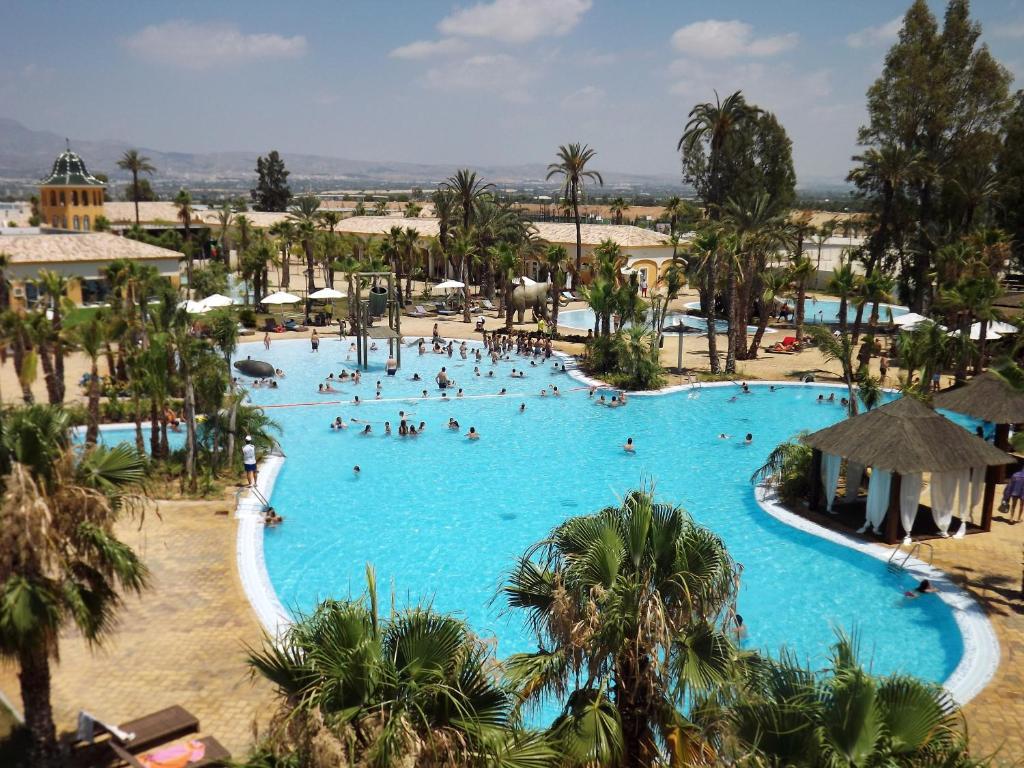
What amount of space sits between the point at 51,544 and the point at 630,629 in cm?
502

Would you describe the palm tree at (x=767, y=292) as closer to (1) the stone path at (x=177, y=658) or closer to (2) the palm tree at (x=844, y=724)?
(1) the stone path at (x=177, y=658)

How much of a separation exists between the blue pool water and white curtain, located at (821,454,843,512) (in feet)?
4.34

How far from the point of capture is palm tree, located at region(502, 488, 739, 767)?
275 inches

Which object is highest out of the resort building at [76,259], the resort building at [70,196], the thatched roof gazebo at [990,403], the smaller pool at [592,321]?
the resort building at [70,196]

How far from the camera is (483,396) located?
3081 cm

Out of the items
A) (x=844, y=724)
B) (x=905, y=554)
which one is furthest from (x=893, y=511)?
(x=844, y=724)

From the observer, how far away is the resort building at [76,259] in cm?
3988

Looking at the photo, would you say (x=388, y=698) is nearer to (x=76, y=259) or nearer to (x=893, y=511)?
(x=893, y=511)

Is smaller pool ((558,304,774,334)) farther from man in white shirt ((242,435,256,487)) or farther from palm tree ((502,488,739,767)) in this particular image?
palm tree ((502,488,739,767))

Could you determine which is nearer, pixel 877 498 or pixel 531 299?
pixel 877 498

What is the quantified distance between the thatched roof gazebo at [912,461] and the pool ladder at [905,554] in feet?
1.23

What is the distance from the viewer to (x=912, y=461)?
16.3 metres

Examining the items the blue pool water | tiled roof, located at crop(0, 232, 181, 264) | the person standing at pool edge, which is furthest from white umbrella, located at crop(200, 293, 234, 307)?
the person standing at pool edge

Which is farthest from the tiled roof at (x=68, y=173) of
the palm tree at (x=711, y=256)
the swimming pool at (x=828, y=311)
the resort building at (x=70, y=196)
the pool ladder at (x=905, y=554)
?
the pool ladder at (x=905, y=554)
